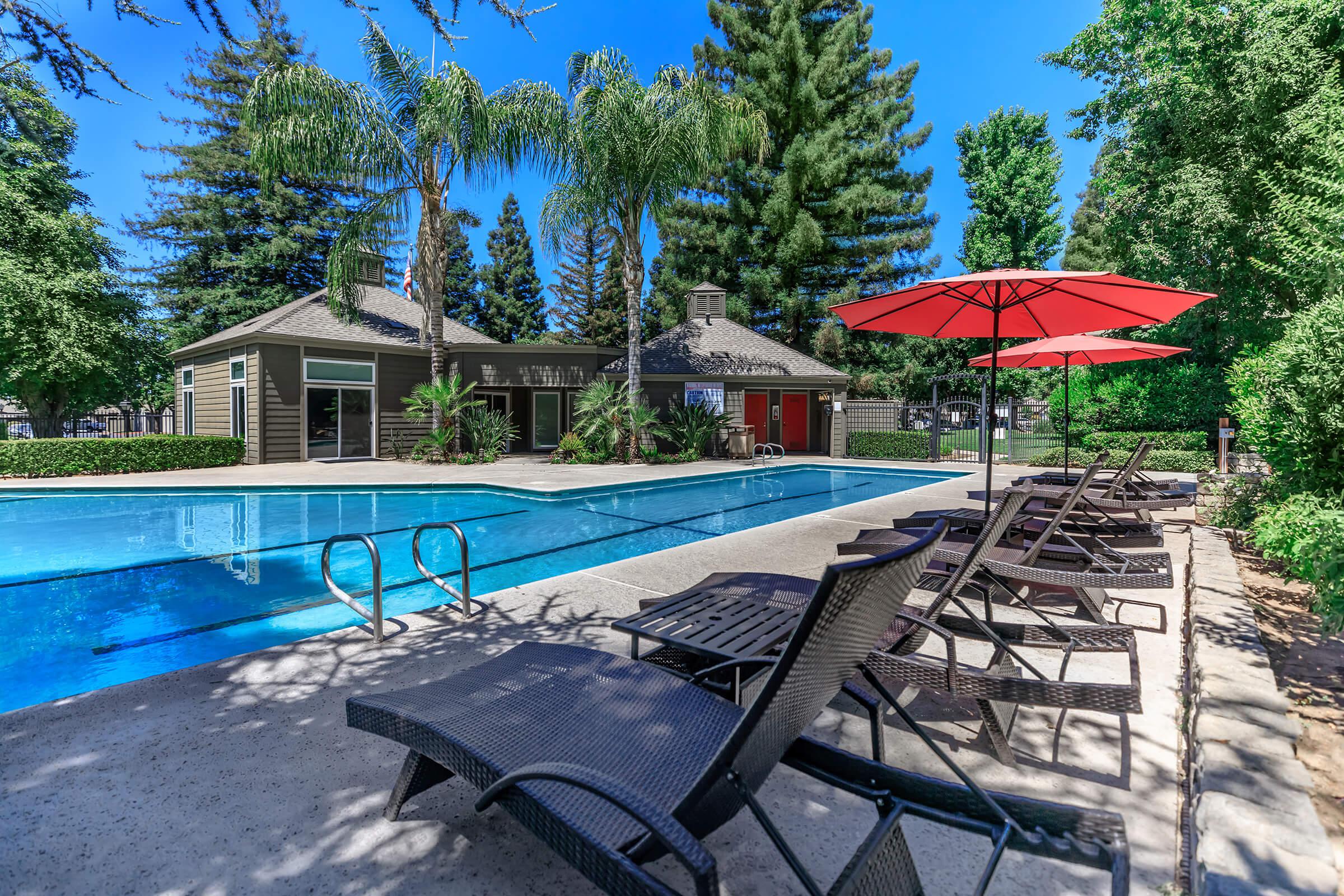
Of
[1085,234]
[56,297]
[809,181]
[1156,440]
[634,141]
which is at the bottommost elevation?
[1156,440]

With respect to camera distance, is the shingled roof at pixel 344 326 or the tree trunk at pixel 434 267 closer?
the tree trunk at pixel 434 267

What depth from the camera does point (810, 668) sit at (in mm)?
1376

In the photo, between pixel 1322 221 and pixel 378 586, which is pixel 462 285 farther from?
pixel 1322 221

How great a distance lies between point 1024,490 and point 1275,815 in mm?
1582

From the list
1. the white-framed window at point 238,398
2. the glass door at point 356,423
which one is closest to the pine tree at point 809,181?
the glass door at point 356,423

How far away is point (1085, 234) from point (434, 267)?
35374 millimetres

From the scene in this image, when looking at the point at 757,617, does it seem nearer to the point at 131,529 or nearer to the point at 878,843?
the point at 878,843

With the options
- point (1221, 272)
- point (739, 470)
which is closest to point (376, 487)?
point (739, 470)

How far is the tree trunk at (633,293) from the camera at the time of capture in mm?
15555

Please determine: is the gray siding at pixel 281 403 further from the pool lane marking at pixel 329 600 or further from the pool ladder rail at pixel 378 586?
the pool ladder rail at pixel 378 586

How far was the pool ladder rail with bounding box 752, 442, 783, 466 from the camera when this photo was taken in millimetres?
17509

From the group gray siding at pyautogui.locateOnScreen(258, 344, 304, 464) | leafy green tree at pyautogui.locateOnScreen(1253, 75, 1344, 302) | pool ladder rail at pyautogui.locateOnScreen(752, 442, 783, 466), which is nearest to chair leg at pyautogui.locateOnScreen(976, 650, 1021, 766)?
leafy green tree at pyautogui.locateOnScreen(1253, 75, 1344, 302)

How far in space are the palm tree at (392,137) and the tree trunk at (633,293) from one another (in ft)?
8.55

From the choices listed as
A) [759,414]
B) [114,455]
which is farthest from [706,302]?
[114,455]
